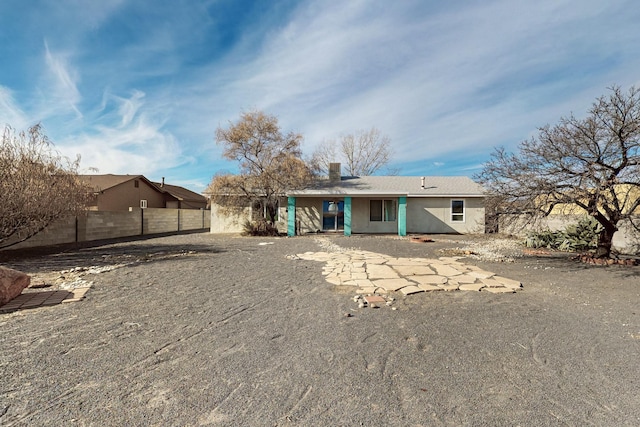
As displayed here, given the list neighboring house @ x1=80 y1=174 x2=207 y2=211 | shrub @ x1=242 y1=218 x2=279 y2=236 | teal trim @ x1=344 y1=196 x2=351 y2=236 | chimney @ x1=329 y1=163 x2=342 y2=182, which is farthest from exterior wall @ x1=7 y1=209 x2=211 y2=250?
teal trim @ x1=344 y1=196 x2=351 y2=236

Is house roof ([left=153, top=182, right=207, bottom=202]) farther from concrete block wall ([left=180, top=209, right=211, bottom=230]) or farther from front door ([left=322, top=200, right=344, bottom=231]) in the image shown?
front door ([left=322, top=200, right=344, bottom=231])

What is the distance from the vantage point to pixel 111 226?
14594 millimetres

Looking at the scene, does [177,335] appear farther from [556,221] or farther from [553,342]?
[556,221]

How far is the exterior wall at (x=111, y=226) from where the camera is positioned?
11359 millimetres

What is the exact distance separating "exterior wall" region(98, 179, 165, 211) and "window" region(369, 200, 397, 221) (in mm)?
18188

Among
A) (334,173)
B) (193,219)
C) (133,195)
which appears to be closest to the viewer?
(334,173)

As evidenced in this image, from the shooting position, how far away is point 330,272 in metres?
6.70

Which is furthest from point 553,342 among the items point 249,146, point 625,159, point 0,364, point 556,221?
point 249,146

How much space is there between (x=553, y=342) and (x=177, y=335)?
4.05 m

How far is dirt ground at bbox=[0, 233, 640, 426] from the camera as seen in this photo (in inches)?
82.3

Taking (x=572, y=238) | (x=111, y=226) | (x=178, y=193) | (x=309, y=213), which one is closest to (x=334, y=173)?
(x=309, y=213)

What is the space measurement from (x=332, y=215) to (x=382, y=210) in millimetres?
2863

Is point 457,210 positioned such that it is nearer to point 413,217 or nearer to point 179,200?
point 413,217

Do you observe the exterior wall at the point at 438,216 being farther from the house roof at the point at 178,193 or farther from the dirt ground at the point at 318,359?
the house roof at the point at 178,193
